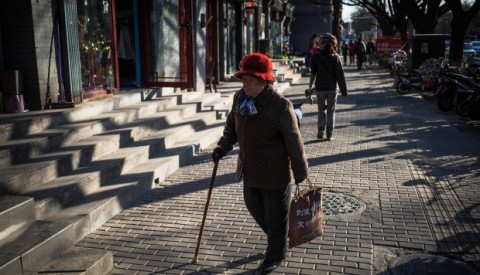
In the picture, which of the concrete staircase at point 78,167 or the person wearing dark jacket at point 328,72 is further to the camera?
the person wearing dark jacket at point 328,72

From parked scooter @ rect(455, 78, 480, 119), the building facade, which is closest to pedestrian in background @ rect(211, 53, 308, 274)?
the building facade

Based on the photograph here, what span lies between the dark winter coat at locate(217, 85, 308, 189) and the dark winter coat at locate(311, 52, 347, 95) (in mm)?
4938

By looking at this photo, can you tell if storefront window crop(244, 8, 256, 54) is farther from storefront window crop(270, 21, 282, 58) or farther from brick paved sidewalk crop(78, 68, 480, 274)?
brick paved sidewalk crop(78, 68, 480, 274)

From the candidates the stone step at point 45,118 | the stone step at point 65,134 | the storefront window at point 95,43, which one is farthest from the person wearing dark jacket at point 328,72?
the storefront window at point 95,43

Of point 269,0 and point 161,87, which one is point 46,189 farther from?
point 269,0

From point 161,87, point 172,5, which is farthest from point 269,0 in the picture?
point 161,87

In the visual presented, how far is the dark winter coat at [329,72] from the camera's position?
336 inches

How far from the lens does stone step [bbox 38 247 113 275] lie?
3.77 metres

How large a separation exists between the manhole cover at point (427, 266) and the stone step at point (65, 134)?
4281 millimetres

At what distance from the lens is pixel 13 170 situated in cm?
511

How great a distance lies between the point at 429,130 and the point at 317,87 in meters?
3.08

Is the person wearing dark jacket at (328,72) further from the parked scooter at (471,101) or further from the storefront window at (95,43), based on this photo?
the storefront window at (95,43)

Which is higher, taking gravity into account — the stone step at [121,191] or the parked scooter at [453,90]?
the parked scooter at [453,90]

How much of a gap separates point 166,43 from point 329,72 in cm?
505
